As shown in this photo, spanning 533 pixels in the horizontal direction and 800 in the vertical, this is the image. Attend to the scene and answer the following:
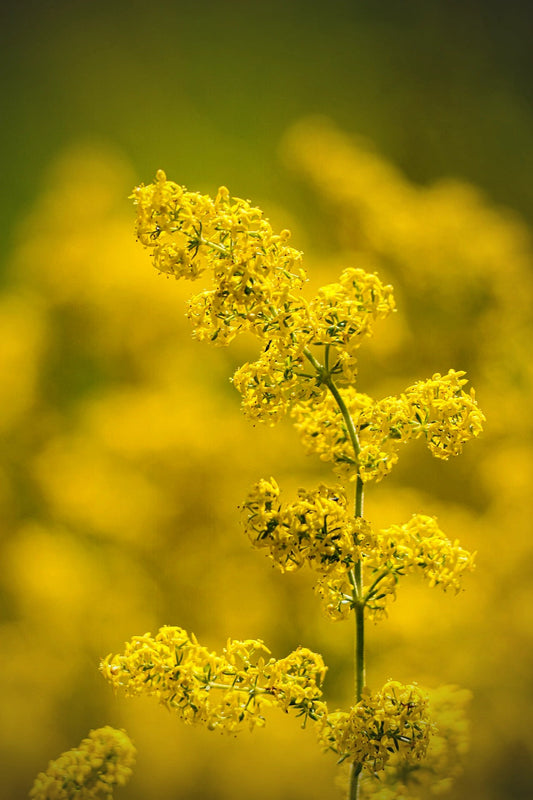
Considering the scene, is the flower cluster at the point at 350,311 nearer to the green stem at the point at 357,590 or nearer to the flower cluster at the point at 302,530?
the green stem at the point at 357,590

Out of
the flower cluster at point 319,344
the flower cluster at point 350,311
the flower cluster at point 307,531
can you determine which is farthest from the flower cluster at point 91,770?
the flower cluster at point 350,311

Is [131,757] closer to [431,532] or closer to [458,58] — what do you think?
[431,532]

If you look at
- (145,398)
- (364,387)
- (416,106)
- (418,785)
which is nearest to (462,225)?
(416,106)

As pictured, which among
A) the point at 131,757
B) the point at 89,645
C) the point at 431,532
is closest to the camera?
the point at 431,532

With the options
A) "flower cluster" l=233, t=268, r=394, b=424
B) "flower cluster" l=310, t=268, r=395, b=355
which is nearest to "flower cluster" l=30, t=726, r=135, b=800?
"flower cluster" l=233, t=268, r=394, b=424

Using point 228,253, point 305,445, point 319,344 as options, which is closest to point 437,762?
point 305,445

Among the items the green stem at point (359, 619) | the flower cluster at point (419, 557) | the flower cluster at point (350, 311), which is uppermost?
the flower cluster at point (350, 311)

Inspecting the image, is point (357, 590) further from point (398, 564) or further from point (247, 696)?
point (247, 696)
